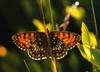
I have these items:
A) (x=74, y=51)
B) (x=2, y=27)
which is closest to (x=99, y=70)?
(x=74, y=51)

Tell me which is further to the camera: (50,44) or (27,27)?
(27,27)

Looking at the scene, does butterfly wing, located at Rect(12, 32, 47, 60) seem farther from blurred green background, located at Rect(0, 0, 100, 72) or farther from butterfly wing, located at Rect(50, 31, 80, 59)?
blurred green background, located at Rect(0, 0, 100, 72)

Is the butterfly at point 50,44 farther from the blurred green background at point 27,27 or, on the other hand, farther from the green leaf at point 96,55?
the blurred green background at point 27,27

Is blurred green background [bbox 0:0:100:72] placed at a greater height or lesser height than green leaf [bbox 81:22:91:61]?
lesser

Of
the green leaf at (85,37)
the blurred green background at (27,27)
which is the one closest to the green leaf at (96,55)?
the green leaf at (85,37)

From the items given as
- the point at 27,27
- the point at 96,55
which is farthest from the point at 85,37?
the point at 27,27

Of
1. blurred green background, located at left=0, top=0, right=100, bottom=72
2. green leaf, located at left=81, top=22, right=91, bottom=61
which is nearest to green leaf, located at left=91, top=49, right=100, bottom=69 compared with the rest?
green leaf, located at left=81, top=22, right=91, bottom=61

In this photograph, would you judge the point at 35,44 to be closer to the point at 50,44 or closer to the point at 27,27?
the point at 50,44

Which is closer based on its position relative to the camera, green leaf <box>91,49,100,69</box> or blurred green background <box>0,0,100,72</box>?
green leaf <box>91,49,100,69</box>
